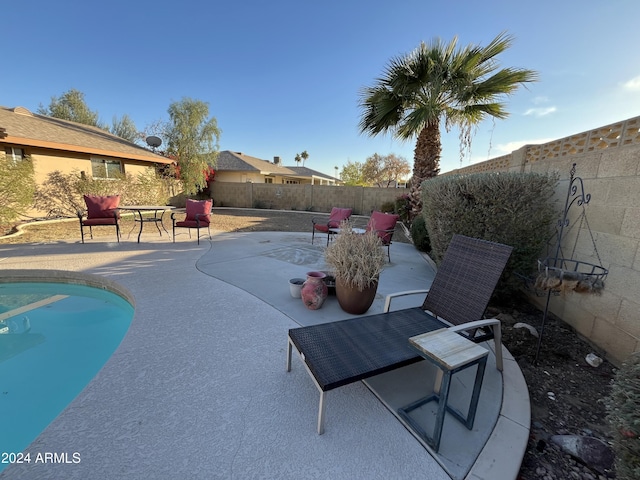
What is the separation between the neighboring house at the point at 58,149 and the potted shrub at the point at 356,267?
10887 millimetres

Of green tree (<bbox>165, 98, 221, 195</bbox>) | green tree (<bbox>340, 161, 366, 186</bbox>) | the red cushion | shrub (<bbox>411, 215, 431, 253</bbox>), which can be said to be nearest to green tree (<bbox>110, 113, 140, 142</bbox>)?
green tree (<bbox>165, 98, 221, 195</bbox>)

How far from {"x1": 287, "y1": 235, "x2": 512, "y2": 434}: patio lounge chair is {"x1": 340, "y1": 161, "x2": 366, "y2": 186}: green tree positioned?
101 ft

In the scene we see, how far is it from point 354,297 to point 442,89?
5.80 m

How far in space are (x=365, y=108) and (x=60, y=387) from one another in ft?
25.3

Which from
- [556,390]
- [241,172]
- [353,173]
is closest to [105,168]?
[241,172]

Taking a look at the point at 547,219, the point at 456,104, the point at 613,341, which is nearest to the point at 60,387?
the point at 613,341

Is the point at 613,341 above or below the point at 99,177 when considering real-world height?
below

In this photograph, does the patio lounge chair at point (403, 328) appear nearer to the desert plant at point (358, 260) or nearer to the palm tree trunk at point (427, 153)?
the desert plant at point (358, 260)

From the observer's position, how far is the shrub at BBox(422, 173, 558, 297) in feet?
9.96

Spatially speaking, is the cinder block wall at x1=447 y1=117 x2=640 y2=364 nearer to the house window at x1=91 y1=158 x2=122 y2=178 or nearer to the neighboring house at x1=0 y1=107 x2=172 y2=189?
the neighboring house at x1=0 y1=107 x2=172 y2=189

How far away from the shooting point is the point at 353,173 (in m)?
32.6

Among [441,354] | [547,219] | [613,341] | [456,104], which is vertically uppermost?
[456,104]

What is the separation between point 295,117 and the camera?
18172mm

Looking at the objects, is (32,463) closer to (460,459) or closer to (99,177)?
(460,459)
